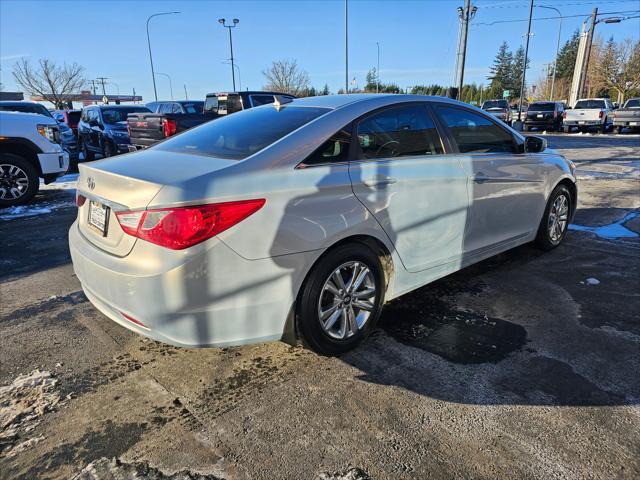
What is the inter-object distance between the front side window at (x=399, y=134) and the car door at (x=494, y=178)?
0.73ft

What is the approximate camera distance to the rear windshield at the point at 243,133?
285 cm

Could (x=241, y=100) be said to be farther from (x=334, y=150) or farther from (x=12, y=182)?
(x=334, y=150)

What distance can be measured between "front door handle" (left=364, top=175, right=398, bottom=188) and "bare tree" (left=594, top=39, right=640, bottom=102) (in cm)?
5761

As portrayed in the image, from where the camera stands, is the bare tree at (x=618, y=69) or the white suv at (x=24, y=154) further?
the bare tree at (x=618, y=69)

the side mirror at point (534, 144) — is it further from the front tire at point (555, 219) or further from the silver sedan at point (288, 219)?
the silver sedan at point (288, 219)

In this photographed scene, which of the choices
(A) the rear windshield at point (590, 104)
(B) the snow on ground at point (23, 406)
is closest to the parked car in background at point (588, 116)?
(A) the rear windshield at point (590, 104)

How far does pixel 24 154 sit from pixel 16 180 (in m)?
0.46

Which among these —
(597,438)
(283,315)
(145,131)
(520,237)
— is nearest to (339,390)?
(283,315)

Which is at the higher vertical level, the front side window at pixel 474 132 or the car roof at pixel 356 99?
the car roof at pixel 356 99

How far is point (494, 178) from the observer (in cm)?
392

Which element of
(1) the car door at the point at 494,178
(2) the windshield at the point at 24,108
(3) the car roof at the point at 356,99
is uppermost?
(3) the car roof at the point at 356,99

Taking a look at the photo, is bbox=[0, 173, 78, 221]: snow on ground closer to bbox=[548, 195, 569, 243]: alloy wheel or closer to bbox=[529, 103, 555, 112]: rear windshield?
bbox=[548, 195, 569, 243]: alloy wheel

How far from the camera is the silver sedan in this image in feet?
7.60

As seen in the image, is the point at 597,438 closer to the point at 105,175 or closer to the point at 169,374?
the point at 169,374
